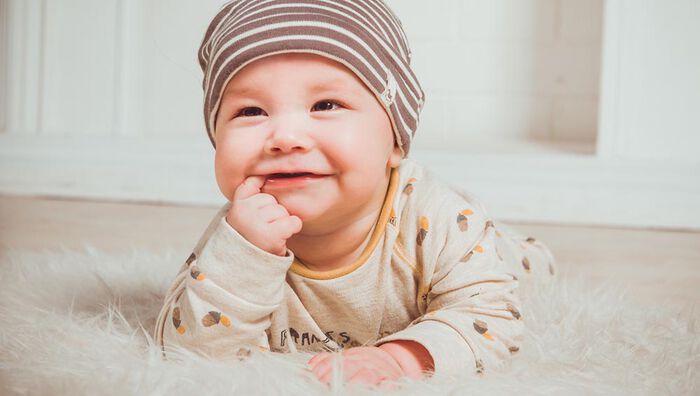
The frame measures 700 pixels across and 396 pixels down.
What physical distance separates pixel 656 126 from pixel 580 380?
1371mm

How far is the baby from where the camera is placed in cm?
72

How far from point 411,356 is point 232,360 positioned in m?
0.17

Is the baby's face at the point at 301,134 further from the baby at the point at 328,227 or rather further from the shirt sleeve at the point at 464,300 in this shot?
the shirt sleeve at the point at 464,300

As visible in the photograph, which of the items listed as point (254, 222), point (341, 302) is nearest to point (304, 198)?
point (254, 222)

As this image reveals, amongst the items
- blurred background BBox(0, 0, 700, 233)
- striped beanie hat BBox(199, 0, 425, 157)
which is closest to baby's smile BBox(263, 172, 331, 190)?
striped beanie hat BBox(199, 0, 425, 157)

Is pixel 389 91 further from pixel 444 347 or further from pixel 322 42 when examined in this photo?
pixel 444 347

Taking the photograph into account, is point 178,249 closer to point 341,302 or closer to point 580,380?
point 341,302

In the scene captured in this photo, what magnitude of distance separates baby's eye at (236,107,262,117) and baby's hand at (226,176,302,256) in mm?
63

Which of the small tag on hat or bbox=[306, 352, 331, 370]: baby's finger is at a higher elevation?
the small tag on hat

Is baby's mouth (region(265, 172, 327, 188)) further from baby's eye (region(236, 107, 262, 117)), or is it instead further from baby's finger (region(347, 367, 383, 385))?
baby's finger (region(347, 367, 383, 385))

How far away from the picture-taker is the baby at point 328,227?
0.72m

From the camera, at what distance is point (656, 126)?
1915 mm

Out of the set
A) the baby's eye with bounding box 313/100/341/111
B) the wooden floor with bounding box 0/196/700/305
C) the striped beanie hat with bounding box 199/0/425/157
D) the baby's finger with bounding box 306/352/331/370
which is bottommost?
the baby's finger with bounding box 306/352/331/370

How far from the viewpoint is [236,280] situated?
72 cm
